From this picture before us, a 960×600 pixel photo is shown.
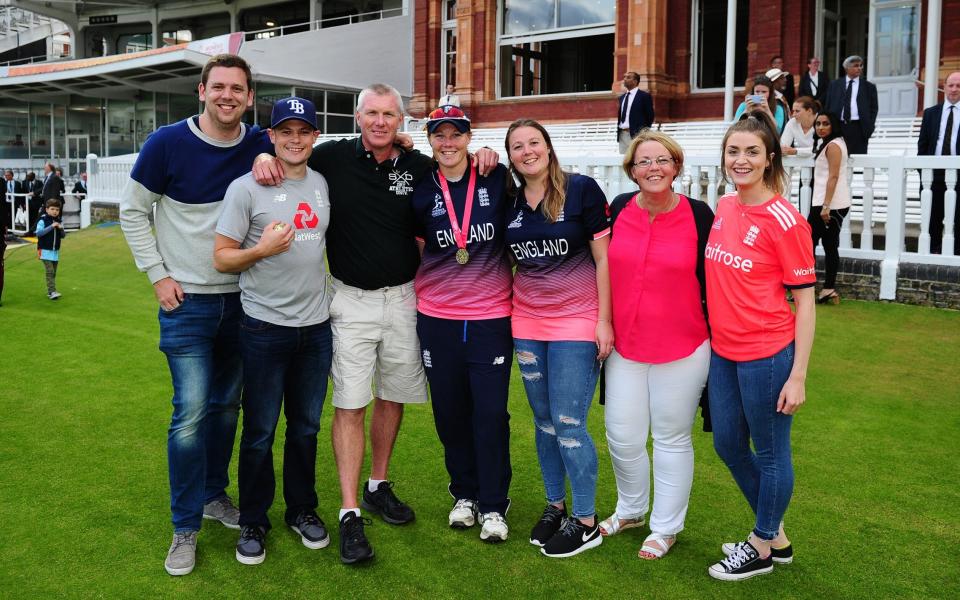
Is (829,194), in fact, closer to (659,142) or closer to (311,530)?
(659,142)

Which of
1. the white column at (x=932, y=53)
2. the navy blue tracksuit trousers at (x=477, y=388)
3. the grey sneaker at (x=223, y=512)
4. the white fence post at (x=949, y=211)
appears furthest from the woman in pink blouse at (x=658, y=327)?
the white column at (x=932, y=53)

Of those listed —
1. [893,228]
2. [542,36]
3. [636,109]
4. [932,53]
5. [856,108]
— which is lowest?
[893,228]

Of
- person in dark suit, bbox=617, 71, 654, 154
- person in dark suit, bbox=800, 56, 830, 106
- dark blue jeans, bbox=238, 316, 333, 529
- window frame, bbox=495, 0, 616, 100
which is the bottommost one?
dark blue jeans, bbox=238, 316, 333, 529

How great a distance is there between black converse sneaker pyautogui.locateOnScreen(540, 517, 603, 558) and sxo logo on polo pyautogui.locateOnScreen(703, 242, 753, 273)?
1277mm

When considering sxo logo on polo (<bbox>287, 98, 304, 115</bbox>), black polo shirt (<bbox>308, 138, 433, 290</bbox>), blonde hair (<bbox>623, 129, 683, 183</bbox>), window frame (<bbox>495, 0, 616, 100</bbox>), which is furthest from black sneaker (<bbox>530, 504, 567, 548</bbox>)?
window frame (<bbox>495, 0, 616, 100</bbox>)

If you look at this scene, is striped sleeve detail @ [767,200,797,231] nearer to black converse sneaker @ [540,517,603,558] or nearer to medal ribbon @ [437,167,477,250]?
medal ribbon @ [437,167,477,250]

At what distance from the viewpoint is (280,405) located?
3.68 metres

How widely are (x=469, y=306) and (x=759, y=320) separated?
1213mm

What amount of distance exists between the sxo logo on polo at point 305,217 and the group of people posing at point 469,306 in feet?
0.03

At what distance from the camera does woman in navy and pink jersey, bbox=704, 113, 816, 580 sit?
126 inches

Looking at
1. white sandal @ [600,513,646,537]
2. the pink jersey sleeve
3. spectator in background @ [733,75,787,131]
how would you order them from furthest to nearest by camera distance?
spectator in background @ [733,75,787,131] < white sandal @ [600,513,646,537] < the pink jersey sleeve

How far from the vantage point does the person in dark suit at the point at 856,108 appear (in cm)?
993

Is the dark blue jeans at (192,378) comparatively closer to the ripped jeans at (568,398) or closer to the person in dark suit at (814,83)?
the ripped jeans at (568,398)

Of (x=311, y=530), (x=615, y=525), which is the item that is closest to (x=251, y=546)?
(x=311, y=530)
